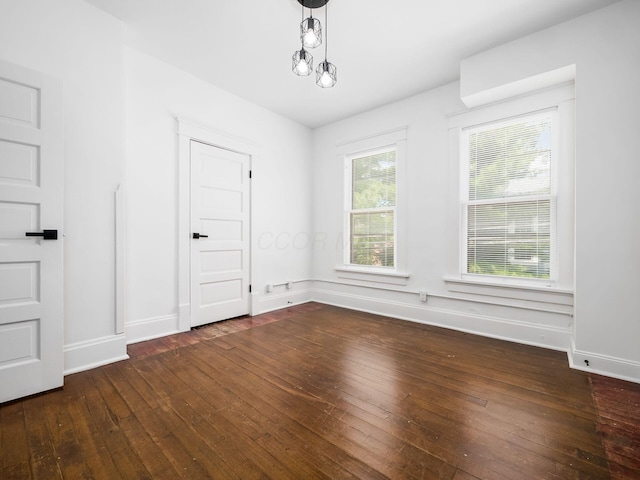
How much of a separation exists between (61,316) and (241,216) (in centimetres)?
215

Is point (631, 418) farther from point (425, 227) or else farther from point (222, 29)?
point (222, 29)

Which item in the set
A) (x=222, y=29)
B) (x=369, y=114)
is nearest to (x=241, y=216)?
(x=222, y=29)

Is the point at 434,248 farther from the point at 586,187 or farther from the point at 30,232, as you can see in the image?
the point at 30,232

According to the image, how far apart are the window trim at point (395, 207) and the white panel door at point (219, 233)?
1.48 metres

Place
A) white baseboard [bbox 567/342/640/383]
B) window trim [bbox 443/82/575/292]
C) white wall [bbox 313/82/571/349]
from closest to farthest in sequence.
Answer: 1. white baseboard [bbox 567/342/640/383]
2. window trim [bbox 443/82/575/292]
3. white wall [bbox 313/82/571/349]

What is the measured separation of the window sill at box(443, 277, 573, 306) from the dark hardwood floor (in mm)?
515

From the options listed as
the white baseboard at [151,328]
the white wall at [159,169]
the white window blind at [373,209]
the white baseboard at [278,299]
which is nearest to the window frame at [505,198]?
the white window blind at [373,209]

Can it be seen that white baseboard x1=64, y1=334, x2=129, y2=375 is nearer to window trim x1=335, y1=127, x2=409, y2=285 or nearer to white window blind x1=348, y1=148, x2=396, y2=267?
window trim x1=335, y1=127, x2=409, y2=285

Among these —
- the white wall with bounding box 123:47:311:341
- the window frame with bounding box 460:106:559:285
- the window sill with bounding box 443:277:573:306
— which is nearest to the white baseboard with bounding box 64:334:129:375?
the white wall with bounding box 123:47:311:341

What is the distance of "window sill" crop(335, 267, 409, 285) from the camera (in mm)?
3836

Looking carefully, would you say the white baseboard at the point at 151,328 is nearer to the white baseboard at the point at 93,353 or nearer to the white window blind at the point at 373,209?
the white baseboard at the point at 93,353

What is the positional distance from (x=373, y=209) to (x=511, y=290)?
1.96m

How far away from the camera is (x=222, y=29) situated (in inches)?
102

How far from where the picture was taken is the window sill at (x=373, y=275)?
3.84 m
